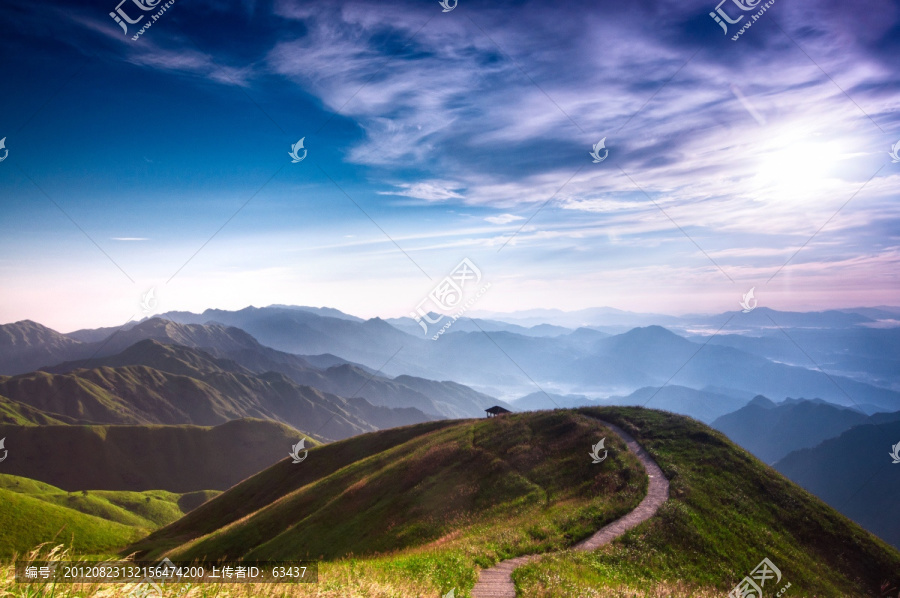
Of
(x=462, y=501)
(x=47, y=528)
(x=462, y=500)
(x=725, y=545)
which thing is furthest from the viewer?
(x=47, y=528)

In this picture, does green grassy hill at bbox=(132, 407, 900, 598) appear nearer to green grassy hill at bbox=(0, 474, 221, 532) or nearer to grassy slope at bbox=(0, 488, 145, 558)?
grassy slope at bbox=(0, 488, 145, 558)

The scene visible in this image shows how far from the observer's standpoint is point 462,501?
36.2 meters

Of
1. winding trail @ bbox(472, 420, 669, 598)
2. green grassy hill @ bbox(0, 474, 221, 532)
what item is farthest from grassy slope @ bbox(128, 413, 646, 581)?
green grassy hill @ bbox(0, 474, 221, 532)

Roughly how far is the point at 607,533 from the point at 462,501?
15.8 meters

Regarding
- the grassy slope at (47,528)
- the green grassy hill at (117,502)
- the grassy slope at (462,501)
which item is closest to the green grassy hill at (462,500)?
the grassy slope at (462,501)

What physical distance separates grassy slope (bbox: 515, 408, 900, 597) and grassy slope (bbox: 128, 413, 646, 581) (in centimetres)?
310

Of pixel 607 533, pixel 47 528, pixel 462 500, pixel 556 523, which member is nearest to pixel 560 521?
pixel 556 523

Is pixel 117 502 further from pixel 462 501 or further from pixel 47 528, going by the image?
pixel 462 501

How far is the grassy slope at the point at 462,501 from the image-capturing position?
25859 millimetres

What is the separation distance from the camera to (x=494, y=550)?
20.9 metres

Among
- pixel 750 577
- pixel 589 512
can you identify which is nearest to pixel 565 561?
pixel 589 512

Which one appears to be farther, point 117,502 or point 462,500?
point 117,502

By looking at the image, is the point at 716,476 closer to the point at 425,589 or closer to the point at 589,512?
the point at 589,512

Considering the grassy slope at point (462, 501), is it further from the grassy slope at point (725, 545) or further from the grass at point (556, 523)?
the grassy slope at point (725, 545)
